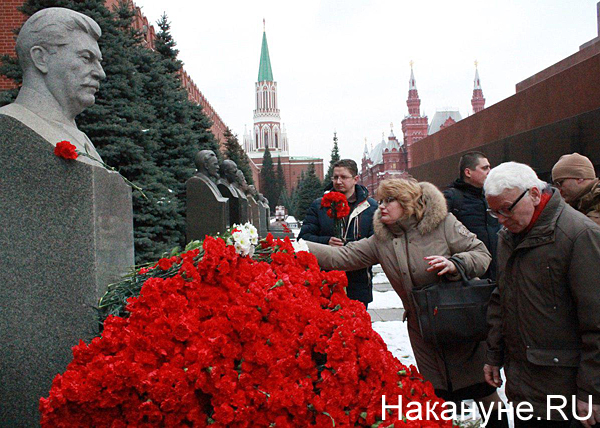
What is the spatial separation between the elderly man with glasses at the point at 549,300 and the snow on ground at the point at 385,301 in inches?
205

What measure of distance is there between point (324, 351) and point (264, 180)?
9232 cm

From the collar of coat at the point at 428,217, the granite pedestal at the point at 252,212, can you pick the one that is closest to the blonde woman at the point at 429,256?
the collar of coat at the point at 428,217

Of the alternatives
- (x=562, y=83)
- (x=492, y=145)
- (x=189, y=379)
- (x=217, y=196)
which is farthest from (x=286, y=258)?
(x=492, y=145)

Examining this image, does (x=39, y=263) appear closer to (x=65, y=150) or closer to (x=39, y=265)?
(x=39, y=265)

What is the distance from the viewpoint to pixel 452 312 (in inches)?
102

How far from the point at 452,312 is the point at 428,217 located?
0.58 meters

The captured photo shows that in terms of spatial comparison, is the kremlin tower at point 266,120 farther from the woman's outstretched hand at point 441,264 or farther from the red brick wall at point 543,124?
the woman's outstretched hand at point 441,264

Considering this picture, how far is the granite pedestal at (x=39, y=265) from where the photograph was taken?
2611 millimetres

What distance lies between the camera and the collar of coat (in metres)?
2.83

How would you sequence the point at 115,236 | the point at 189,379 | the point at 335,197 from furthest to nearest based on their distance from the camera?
1. the point at 335,197
2. the point at 115,236
3. the point at 189,379

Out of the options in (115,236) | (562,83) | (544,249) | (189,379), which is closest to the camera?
(189,379)

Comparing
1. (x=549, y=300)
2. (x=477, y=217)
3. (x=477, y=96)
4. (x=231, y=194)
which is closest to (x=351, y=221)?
(x=477, y=217)

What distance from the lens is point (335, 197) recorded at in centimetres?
367

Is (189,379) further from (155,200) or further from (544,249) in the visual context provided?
(155,200)
